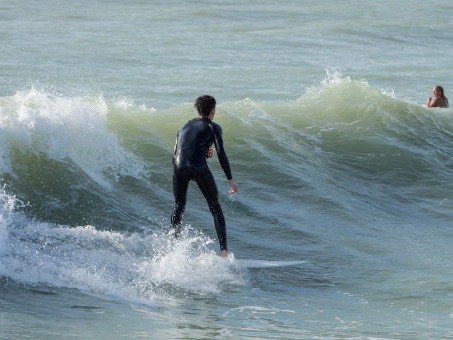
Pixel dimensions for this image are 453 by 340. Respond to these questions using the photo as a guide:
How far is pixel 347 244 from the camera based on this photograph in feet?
34.7

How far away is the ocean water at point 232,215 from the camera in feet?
24.8

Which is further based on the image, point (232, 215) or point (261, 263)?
point (232, 215)

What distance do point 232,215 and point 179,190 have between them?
236 cm

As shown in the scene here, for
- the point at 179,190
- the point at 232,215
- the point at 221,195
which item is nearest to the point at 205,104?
the point at 179,190

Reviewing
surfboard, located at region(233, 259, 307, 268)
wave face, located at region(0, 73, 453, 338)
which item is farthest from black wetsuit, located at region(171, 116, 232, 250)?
wave face, located at region(0, 73, 453, 338)

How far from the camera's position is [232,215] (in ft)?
36.7

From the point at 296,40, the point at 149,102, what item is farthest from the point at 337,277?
the point at 296,40

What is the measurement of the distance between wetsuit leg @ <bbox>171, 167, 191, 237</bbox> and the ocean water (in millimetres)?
278

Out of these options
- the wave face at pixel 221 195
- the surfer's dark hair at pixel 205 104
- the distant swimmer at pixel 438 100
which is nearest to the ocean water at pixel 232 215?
the wave face at pixel 221 195

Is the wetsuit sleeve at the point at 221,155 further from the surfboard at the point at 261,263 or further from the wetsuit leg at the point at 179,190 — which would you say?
the surfboard at the point at 261,263

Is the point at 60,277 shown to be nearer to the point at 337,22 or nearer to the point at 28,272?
the point at 28,272

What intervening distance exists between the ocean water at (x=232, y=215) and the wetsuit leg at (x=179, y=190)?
0.28 meters

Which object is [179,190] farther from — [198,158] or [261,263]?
[261,263]

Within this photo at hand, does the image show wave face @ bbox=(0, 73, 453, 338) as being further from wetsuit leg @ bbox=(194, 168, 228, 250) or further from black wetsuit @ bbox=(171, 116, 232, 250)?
black wetsuit @ bbox=(171, 116, 232, 250)
